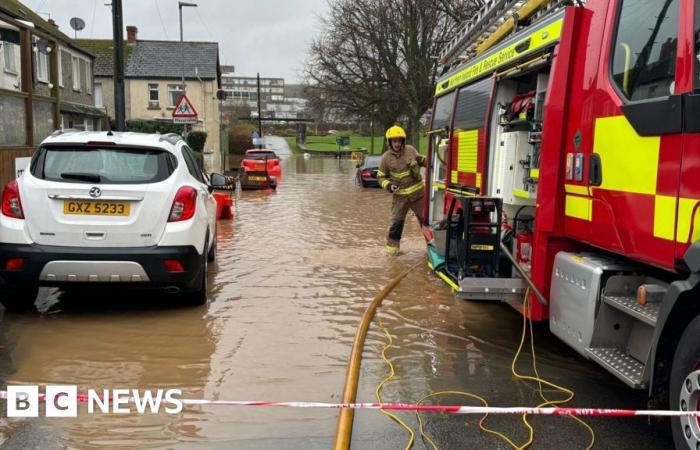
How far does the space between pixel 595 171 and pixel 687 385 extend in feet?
4.58

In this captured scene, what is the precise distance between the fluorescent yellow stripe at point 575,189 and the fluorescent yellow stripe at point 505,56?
39.9 inches

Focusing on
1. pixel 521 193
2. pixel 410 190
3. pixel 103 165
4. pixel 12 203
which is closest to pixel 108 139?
pixel 103 165

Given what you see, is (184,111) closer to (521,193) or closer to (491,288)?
(521,193)

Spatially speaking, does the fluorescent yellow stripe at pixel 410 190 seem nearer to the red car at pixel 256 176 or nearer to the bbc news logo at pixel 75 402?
the bbc news logo at pixel 75 402

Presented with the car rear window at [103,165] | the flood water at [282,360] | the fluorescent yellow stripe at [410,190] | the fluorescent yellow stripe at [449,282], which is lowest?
the flood water at [282,360]

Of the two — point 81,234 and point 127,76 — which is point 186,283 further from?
point 127,76

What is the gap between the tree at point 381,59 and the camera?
31.8 m

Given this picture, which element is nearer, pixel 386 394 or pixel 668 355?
pixel 668 355

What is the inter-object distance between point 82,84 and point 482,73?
106 feet

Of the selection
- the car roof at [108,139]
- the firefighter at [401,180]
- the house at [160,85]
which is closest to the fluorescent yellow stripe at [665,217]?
the car roof at [108,139]

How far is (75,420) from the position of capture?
3.82m

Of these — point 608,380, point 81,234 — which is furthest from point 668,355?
point 81,234

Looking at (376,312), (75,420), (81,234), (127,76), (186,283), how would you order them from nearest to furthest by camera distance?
(75,420)
(81,234)
(186,283)
(376,312)
(127,76)

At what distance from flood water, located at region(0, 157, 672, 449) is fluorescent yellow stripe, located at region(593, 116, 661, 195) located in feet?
4.92
